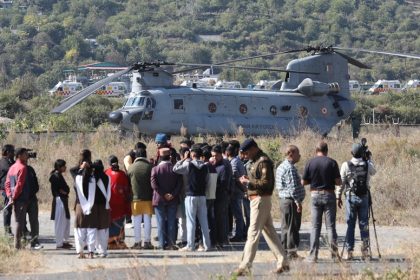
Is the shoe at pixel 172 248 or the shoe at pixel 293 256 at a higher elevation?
the shoe at pixel 293 256

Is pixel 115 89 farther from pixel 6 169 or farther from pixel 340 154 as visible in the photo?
pixel 6 169

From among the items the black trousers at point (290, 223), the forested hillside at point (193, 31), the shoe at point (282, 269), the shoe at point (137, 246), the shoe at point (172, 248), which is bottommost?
the shoe at point (172, 248)

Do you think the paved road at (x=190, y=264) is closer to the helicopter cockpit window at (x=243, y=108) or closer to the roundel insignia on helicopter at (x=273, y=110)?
the helicopter cockpit window at (x=243, y=108)

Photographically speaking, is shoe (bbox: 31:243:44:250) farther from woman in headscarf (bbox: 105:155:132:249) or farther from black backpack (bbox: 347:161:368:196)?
black backpack (bbox: 347:161:368:196)

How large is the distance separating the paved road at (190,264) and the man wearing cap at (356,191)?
1.69 ft

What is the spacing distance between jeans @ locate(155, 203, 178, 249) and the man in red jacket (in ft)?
7.24

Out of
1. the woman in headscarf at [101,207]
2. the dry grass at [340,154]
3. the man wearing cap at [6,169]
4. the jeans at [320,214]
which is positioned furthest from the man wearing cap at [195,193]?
the dry grass at [340,154]

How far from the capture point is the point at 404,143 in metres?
38.3

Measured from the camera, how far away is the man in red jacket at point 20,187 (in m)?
18.4

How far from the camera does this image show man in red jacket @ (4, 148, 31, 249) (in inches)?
725

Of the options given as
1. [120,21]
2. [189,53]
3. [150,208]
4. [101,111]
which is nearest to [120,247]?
[150,208]

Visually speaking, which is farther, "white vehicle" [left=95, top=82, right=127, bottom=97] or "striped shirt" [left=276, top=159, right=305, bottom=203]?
"white vehicle" [left=95, top=82, right=127, bottom=97]

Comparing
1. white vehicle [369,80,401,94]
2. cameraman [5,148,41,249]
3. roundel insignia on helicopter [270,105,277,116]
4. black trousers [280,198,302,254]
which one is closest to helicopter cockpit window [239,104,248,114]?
roundel insignia on helicopter [270,105,277,116]

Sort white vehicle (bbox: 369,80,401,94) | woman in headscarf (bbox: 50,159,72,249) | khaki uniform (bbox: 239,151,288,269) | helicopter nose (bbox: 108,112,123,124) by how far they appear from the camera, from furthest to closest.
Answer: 1. white vehicle (bbox: 369,80,401,94)
2. helicopter nose (bbox: 108,112,123,124)
3. woman in headscarf (bbox: 50,159,72,249)
4. khaki uniform (bbox: 239,151,288,269)
